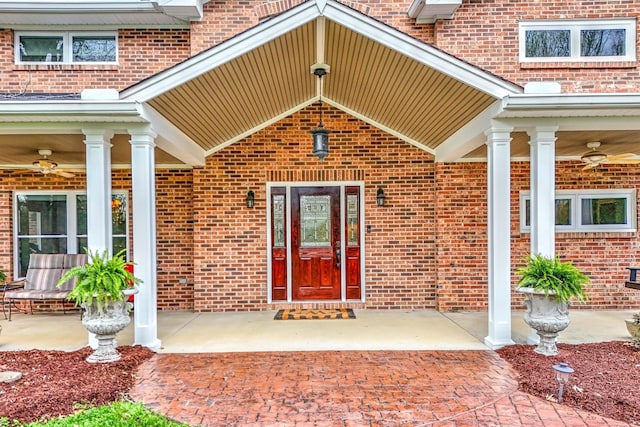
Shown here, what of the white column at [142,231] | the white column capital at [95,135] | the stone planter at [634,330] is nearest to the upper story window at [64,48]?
the white column capital at [95,135]

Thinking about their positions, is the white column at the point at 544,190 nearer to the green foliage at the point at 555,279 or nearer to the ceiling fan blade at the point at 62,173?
the green foliage at the point at 555,279

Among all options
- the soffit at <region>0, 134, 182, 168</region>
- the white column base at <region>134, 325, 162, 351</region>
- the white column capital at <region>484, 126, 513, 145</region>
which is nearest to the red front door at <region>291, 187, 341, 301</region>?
the soffit at <region>0, 134, 182, 168</region>

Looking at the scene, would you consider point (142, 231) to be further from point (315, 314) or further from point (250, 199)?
point (315, 314)

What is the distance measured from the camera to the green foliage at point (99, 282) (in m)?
4.45

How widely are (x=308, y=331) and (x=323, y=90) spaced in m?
3.95

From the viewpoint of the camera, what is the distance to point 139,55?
7.43 metres

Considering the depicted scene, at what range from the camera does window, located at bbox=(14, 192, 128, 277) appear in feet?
25.4

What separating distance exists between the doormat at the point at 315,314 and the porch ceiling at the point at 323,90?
3.14 meters

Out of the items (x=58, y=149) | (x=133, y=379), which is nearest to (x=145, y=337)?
(x=133, y=379)

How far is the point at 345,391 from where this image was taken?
12.6 feet

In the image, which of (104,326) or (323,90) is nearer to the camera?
(104,326)

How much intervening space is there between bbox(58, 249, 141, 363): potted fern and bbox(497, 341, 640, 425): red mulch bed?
4177 mm

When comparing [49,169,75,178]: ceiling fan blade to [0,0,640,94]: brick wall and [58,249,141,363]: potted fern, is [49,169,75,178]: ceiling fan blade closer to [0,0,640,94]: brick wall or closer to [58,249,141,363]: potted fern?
[0,0,640,94]: brick wall

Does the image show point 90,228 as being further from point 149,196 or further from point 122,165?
point 122,165
